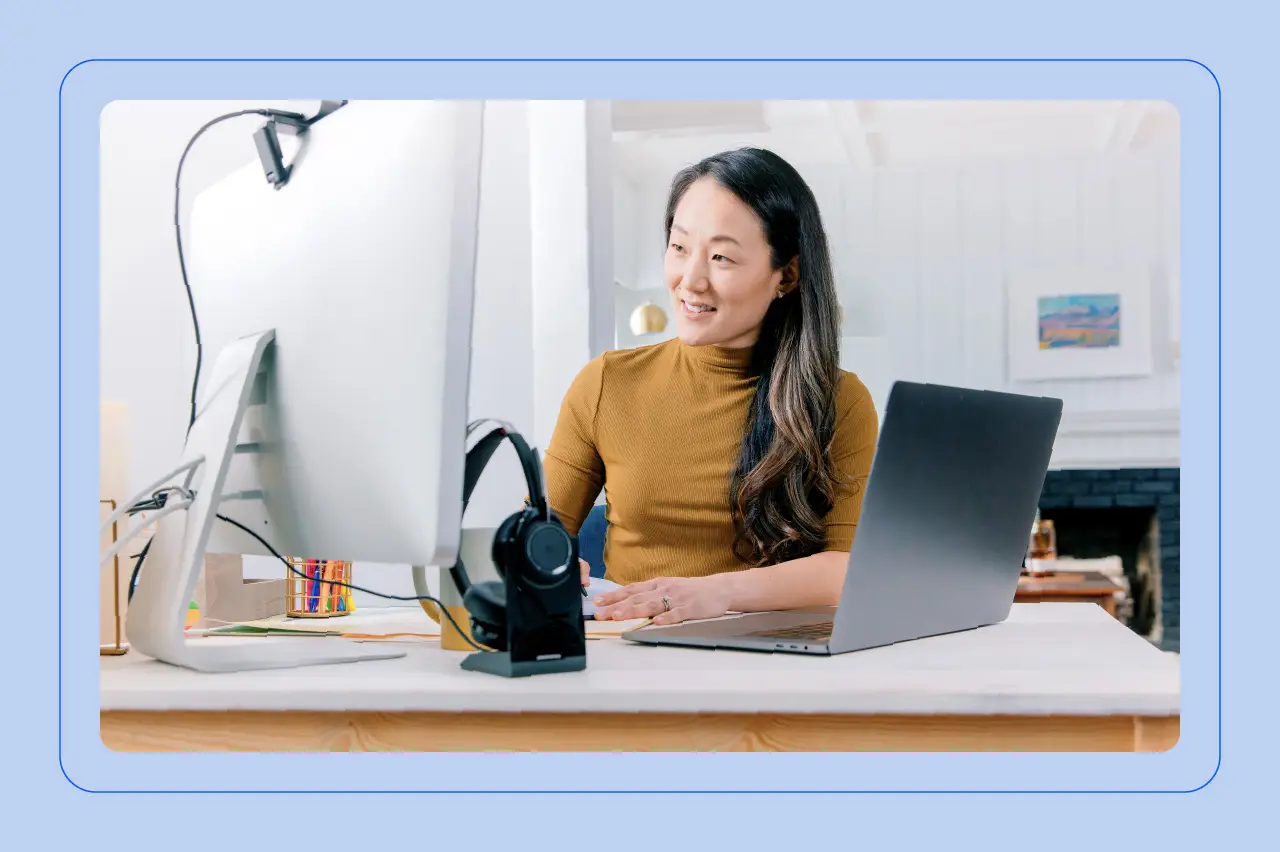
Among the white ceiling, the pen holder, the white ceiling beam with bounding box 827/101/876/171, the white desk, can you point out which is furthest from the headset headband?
the white ceiling beam with bounding box 827/101/876/171

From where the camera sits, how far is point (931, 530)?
98 cm

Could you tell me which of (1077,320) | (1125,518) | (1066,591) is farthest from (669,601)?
(1125,518)

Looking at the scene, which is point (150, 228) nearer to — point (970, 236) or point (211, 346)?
point (211, 346)

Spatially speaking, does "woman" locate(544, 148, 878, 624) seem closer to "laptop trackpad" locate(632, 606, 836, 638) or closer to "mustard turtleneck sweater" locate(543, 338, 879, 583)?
"mustard turtleneck sweater" locate(543, 338, 879, 583)

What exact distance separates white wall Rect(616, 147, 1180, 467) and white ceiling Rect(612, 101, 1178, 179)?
0.06 metres

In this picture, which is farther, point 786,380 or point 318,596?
point 786,380

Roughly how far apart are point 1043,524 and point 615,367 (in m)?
2.46

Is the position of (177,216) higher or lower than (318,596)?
higher

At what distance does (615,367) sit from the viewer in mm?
1687

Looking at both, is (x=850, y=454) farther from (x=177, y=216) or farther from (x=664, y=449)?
(x=177, y=216)

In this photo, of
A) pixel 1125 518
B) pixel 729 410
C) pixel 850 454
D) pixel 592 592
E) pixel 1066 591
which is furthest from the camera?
pixel 1125 518

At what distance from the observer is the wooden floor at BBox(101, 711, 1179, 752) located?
801 mm

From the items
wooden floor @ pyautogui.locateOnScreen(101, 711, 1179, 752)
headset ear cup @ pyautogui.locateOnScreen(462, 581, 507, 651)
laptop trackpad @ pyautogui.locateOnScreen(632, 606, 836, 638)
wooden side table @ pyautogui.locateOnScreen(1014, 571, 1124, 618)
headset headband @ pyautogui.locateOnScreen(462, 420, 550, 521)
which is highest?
headset headband @ pyautogui.locateOnScreen(462, 420, 550, 521)

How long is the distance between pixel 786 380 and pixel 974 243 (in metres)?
3.02
